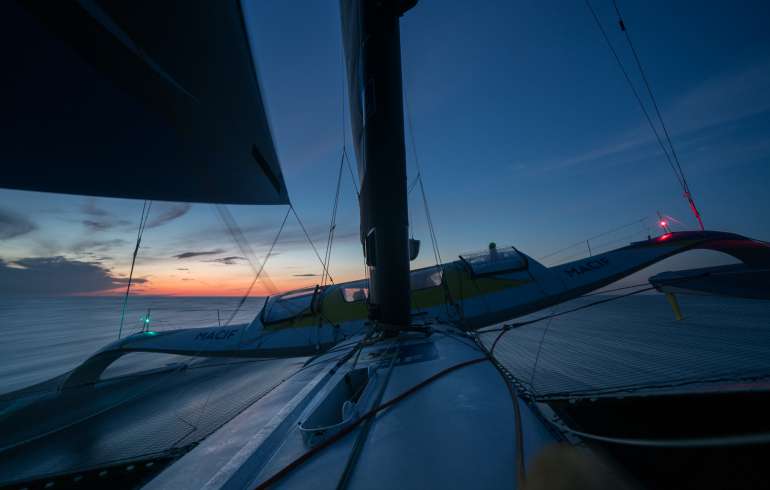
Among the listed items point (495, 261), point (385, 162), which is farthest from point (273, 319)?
point (495, 261)

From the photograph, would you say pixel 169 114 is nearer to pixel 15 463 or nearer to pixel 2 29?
pixel 2 29

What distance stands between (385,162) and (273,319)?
23.1 feet

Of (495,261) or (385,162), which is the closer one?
(385,162)

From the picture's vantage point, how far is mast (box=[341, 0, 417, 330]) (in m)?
3.52

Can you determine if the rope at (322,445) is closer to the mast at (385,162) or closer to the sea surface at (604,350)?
the mast at (385,162)

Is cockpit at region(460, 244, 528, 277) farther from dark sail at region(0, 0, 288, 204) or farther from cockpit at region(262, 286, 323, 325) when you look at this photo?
dark sail at region(0, 0, 288, 204)

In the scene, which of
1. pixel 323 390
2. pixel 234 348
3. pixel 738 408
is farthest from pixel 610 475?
pixel 234 348

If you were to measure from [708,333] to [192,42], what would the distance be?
2054 centimetres

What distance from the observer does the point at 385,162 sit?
3.51 meters

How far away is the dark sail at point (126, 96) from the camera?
2.86 metres

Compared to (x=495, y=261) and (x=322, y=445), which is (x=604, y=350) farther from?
(x=322, y=445)

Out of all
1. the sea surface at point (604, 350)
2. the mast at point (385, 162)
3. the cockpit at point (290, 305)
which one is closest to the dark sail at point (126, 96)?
the mast at point (385, 162)

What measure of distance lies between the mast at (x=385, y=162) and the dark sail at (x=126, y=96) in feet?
7.58

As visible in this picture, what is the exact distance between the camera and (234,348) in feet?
26.0
